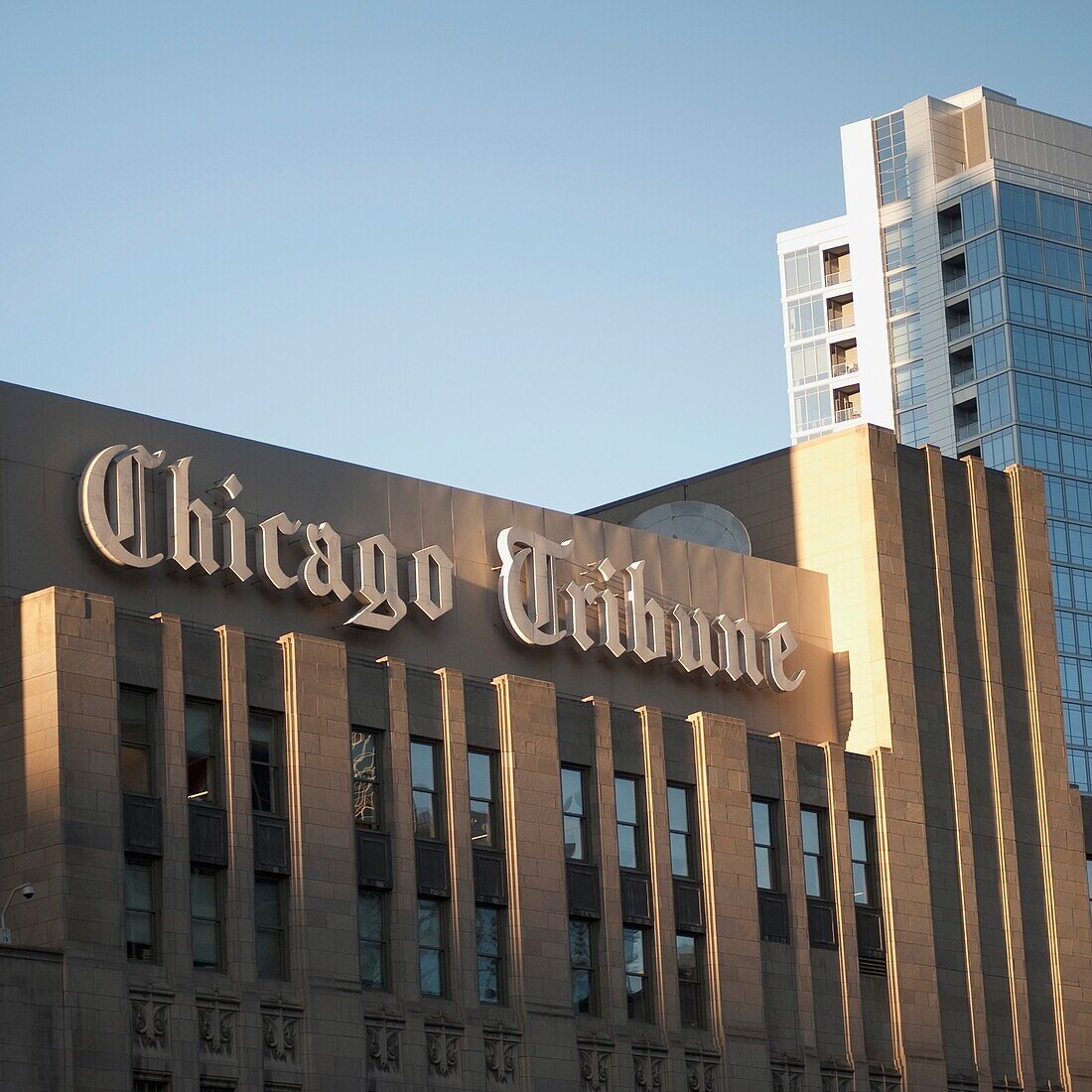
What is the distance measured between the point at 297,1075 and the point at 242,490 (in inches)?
541

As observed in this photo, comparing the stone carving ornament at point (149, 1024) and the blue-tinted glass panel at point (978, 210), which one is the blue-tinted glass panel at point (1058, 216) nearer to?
the blue-tinted glass panel at point (978, 210)

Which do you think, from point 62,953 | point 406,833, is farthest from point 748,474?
point 62,953

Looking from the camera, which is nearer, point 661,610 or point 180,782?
point 180,782

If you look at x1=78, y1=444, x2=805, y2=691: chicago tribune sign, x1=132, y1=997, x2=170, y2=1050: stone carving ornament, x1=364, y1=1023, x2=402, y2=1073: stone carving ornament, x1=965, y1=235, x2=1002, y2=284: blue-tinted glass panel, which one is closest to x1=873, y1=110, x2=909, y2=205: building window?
x1=965, y1=235, x2=1002, y2=284: blue-tinted glass panel

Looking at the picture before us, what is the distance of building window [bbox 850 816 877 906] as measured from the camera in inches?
2635

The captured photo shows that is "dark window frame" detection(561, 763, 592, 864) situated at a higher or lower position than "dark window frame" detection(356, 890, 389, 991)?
higher

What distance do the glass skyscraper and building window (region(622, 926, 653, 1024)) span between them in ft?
332

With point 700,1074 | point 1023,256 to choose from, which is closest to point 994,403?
point 1023,256

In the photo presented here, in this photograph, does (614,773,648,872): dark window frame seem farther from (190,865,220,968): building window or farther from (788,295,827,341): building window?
(788,295,827,341): building window

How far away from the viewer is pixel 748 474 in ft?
244

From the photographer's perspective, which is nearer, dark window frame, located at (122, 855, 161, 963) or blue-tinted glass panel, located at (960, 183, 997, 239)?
dark window frame, located at (122, 855, 161, 963)

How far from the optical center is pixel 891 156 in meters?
179

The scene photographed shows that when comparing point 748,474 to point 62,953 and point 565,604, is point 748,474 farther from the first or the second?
point 62,953

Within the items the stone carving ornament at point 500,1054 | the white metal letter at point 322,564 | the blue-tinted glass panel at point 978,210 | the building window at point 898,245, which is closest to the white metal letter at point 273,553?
the white metal letter at point 322,564
